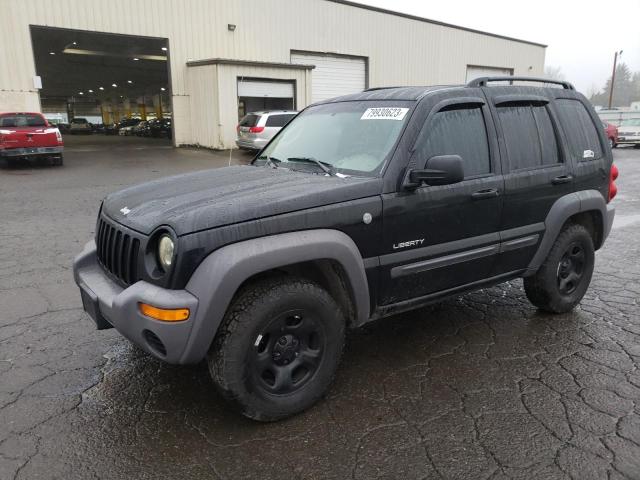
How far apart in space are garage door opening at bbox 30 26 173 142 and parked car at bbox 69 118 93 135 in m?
0.08

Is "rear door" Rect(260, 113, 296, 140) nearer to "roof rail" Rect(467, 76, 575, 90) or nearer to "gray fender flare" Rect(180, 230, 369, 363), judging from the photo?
"roof rail" Rect(467, 76, 575, 90)

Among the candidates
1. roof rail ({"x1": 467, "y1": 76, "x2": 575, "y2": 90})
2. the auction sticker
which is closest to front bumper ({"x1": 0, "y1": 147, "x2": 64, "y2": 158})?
the auction sticker

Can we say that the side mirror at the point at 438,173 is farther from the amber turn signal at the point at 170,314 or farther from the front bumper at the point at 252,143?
the front bumper at the point at 252,143

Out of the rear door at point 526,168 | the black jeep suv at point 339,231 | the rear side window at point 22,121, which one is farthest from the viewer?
the rear side window at point 22,121

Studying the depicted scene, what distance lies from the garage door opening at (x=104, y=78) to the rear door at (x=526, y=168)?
19.8 metres

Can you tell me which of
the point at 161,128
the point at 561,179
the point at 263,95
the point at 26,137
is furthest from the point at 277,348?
the point at 161,128

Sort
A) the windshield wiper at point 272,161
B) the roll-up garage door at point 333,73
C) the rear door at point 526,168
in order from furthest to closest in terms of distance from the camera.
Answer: the roll-up garage door at point 333,73, the windshield wiper at point 272,161, the rear door at point 526,168

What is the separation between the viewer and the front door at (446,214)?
10.2ft

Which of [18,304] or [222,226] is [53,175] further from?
[222,226]

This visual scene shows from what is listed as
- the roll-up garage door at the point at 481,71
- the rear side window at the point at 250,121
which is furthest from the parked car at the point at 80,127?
the roll-up garage door at the point at 481,71

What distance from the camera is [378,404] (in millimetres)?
3008

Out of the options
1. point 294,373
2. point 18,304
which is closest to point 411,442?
point 294,373

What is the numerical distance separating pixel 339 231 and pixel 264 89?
20.4 metres

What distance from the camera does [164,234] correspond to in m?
2.60
